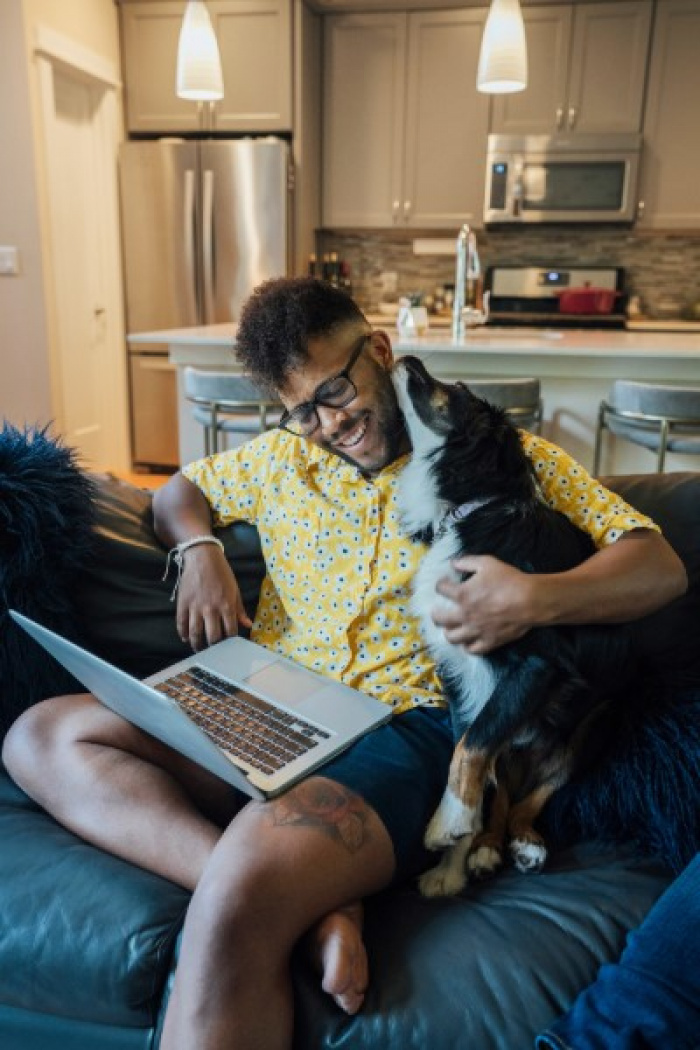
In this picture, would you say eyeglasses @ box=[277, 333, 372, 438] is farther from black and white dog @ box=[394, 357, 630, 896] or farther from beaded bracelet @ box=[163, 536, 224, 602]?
beaded bracelet @ box=[163, 536, 224, 602]

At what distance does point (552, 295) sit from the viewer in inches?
204

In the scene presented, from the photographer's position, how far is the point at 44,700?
1.46 m

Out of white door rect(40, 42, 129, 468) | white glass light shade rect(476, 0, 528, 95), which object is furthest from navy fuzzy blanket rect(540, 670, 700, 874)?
white door rect(40, 42, 129, 468)

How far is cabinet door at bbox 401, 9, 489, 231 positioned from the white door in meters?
1.78

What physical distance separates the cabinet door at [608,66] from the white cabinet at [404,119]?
537mm

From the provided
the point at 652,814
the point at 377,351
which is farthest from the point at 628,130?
the point at 652,814

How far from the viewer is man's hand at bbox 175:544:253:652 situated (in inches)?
58.4

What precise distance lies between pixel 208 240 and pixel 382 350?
12.2 feet

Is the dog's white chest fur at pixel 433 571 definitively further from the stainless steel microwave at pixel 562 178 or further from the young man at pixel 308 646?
the stainless steel microwave at pixel 562 178

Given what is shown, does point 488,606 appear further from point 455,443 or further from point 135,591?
point 135,591

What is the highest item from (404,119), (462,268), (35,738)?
(404,119)

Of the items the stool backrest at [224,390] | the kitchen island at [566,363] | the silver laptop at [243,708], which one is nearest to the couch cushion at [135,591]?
the silver laptop at [243,708]

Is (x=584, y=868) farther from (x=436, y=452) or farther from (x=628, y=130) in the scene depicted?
(x=628, y=130)

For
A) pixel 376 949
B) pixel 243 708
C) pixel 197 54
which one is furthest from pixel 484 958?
pixel 197 54
